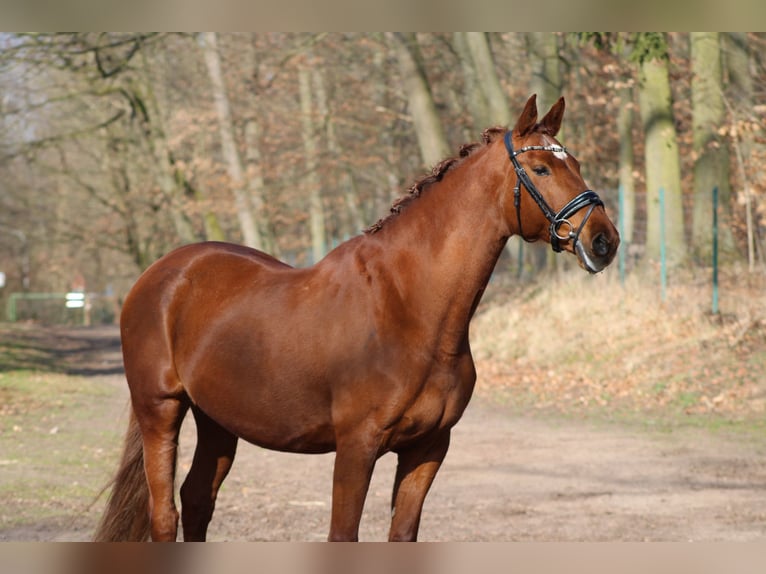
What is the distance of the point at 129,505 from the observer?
589cm

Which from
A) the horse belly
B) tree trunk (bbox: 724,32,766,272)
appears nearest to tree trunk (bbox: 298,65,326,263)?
tree trunk (bbox: 724,32,766,272)

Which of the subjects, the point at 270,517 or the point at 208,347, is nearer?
the point at 208,347

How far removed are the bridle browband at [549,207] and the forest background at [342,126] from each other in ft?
37.3

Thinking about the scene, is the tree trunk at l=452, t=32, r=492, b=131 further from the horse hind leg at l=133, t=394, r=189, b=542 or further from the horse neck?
the horse neck

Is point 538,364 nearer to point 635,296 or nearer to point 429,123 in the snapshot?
point 635,296

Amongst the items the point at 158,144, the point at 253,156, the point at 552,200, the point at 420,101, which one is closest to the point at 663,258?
the point at 420,101

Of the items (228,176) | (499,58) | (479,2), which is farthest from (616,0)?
(499,58)

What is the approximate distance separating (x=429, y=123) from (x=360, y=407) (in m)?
18.4

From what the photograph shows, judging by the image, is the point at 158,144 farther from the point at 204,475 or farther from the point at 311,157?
the point at 204,475

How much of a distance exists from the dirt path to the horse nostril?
3612mm

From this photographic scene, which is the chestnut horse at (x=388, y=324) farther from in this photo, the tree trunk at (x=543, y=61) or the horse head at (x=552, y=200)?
the tree trunk at (x=543, y=61)

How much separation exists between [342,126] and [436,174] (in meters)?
28.8

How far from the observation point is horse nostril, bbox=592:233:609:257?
4.48 metres

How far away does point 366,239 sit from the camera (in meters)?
5.09
